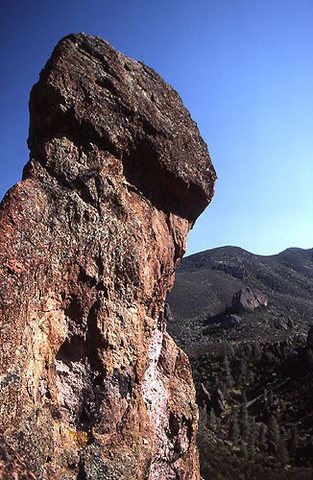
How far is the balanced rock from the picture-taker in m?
77.8

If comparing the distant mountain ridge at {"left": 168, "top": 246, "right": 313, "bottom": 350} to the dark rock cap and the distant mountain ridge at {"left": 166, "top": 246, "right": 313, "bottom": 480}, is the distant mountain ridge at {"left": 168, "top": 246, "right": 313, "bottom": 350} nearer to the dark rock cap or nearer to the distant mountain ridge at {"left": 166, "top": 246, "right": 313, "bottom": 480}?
the distant mountain ridge at {"left": 166, "top": 246, "right": 313, "bottom": 480}

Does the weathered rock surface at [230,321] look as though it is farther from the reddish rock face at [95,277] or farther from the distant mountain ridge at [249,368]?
the reddish rock face at [95,277]

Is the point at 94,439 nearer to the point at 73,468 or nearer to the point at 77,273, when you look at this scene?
the point at 73,468

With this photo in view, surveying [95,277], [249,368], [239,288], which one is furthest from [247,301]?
[95,277]

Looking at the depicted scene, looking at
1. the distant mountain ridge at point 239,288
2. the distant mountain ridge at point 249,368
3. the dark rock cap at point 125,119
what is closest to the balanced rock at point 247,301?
the distant mountain ridge at point 249,368

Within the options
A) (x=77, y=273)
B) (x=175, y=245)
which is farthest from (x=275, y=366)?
(x=77, y=273)

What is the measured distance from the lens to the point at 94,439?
5.62 metres

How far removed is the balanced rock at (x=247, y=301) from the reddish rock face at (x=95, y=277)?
72754 millimetres

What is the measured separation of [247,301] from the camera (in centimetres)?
7919

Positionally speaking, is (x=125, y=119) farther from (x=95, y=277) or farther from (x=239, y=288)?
(x=239, y=288)

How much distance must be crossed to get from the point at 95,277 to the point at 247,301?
7795cm

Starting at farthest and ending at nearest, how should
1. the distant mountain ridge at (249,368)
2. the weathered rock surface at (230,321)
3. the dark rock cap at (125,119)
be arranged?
the weathered rock surface at (230,321) < the distant mountain ridge at (249,368) < the dark rock cap at (125,119)

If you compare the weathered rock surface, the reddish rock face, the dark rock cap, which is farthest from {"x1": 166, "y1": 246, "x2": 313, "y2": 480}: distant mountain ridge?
the dark rock cap

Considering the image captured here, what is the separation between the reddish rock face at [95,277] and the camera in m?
4.97
